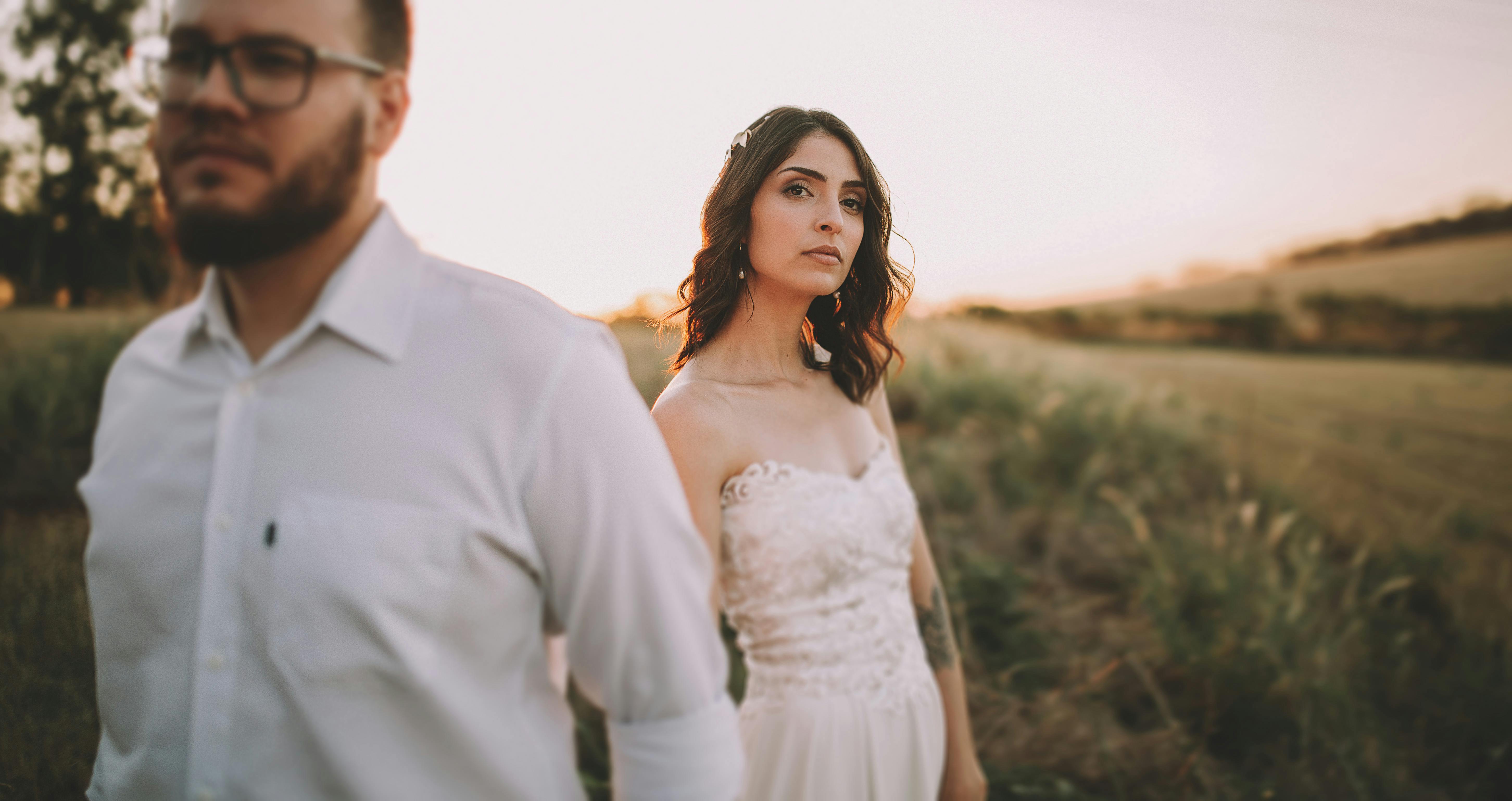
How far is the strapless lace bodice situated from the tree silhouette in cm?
344

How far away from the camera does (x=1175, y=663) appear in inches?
147

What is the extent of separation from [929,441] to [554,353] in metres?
5.90

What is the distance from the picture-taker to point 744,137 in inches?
75.6

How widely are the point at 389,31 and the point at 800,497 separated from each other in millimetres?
1279

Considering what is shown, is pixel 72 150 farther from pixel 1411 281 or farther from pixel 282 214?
pixel 1411 281

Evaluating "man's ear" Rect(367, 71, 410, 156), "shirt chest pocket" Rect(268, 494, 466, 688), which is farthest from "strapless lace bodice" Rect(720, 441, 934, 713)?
"man's ear" Rect(367, 71, 410, 156)

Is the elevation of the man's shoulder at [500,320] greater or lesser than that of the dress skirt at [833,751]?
greater

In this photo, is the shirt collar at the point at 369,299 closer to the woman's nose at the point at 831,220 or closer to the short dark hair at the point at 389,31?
the short dark hair at the point at 389,31

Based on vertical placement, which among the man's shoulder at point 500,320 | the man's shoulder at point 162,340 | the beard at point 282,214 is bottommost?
the man's shoulder at point 162,340

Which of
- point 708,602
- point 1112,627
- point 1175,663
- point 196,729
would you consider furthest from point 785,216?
point 1112,627

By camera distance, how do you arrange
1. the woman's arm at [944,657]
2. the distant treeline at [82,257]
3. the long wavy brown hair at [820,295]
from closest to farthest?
the long wavy brown hair at [820,295] < the woman's arm at [944,657] < the distant treeline at [82,257]

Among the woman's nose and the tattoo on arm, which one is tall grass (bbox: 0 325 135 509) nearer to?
the woman's nose

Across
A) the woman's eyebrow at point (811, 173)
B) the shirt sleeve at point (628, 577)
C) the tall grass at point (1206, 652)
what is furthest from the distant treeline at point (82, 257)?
the tall grass at point (1206, 652)

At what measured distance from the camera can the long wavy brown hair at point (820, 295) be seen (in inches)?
72.5
